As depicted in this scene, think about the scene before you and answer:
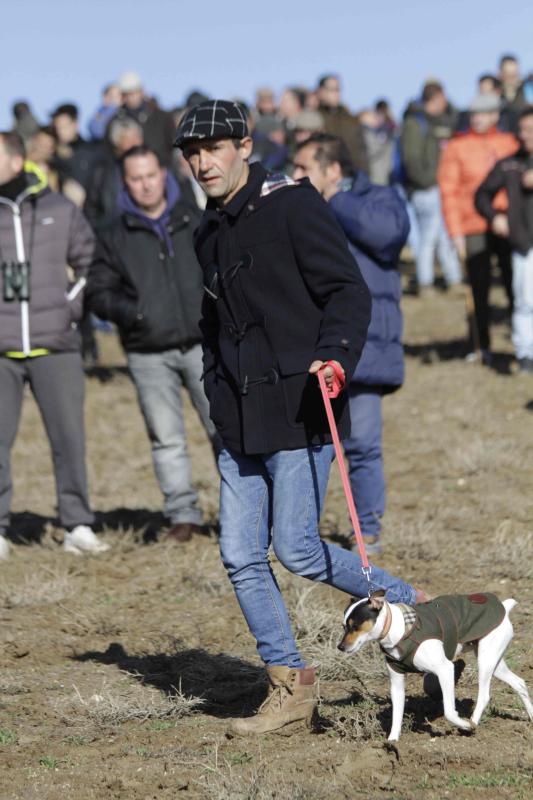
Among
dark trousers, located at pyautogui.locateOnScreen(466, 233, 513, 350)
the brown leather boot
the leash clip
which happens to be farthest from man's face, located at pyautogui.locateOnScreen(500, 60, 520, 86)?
the brown leather boot

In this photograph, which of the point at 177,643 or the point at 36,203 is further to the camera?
the point at 36,203

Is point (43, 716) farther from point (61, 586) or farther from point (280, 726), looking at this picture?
point (61, 586)

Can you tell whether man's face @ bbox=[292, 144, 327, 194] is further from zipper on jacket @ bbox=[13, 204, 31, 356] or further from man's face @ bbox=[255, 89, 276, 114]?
man's face @ bbox=[255, 89, 276, 114]

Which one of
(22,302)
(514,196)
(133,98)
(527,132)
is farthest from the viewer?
(133,98)

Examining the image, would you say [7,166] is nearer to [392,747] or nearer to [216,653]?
[216,653]

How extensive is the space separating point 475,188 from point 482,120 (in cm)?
69

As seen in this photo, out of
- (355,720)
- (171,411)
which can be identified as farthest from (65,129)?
(355,720)

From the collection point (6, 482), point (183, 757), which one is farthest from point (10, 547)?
point (183, 757)

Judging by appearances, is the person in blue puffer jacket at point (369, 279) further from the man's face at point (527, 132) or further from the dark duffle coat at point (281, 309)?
the man's face at point (527, 132)

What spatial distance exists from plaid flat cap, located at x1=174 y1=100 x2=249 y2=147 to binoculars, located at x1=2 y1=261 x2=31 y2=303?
333 cm

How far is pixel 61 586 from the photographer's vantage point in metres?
7.34

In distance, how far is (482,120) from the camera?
1332cm

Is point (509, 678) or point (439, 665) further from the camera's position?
point (509, 678)

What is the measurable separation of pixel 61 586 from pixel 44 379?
1324 millimetres
